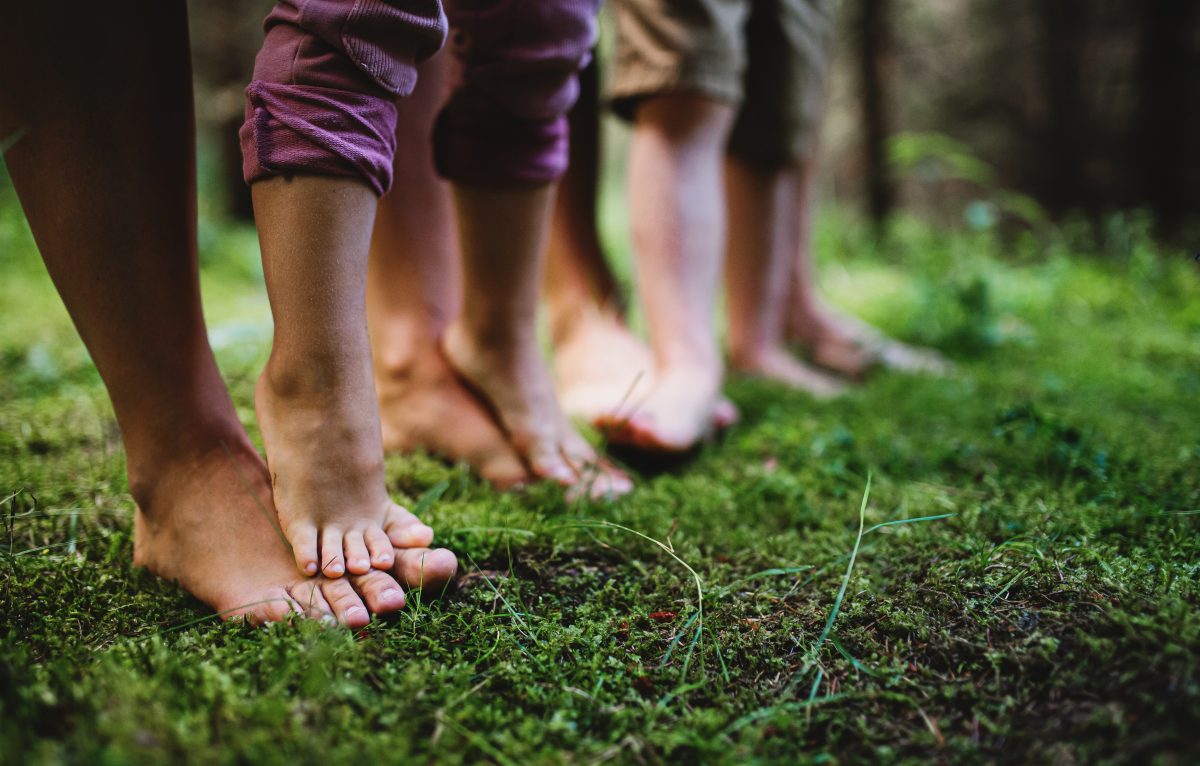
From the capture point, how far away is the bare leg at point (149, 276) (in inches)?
35.9

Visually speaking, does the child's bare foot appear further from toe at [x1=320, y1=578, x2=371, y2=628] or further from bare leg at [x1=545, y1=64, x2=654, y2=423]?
toe at [x1=320, y1=578, x2=371, y2=628]

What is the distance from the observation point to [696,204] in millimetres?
1820

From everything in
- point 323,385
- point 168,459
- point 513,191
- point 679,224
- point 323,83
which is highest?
point 323,83

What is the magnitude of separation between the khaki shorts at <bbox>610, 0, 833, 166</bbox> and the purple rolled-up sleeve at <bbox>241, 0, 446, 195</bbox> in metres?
0.91

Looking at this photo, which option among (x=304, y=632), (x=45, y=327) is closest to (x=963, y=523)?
(x=304, y=632)

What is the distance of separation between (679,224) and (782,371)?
2.41 ft

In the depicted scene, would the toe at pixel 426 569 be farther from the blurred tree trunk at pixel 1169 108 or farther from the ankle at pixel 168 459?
the blurred tree trunk at pixel 1169 108

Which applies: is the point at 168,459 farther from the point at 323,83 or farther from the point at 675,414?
the point at 675,414

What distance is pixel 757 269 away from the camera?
2.33 m

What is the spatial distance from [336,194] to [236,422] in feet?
1.32

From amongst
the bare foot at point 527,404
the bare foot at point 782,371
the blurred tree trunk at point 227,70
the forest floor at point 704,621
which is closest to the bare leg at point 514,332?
the bare foot at point 527,404

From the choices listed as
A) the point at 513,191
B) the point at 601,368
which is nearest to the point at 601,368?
the point at 601,368

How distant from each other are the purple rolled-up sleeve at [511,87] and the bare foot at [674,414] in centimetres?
52

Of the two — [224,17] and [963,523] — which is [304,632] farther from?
[224,17]
